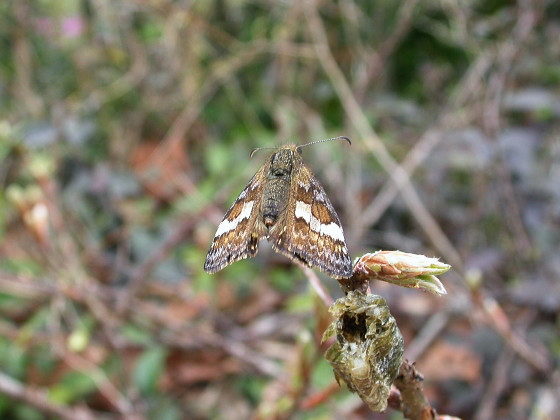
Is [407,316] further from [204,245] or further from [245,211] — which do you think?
[245,211]

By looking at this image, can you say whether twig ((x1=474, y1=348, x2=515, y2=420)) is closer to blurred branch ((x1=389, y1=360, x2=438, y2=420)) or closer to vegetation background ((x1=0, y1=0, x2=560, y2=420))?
vegetation background ((x1=0, y1=0, x2=560, y2=420))

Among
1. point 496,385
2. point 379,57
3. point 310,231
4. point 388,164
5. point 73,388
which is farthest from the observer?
point 379,57

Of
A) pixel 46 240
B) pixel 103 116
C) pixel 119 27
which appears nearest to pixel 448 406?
pixel 46 240

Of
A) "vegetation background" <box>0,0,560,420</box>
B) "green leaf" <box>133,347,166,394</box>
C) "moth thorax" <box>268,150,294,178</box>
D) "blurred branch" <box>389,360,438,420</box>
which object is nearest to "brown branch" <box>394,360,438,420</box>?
"blurred branch" <box>389,360,438,420</box>

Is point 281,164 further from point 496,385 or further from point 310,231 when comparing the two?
point 496,385

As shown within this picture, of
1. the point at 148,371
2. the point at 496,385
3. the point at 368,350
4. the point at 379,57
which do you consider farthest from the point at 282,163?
the point at 379,57

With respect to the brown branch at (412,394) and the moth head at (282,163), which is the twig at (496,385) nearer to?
the moth head at (282,163)
